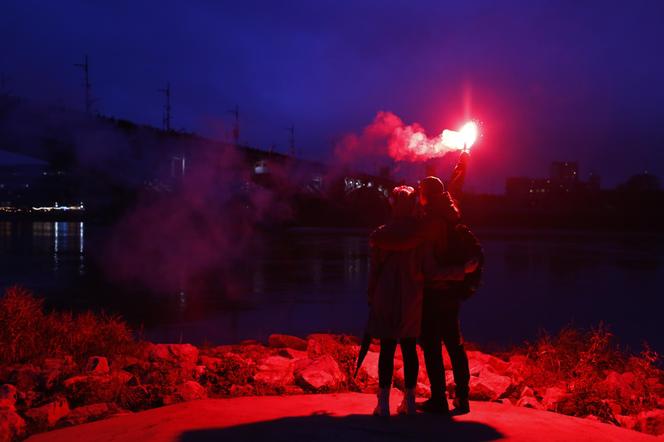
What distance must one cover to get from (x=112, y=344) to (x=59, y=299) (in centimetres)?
1188

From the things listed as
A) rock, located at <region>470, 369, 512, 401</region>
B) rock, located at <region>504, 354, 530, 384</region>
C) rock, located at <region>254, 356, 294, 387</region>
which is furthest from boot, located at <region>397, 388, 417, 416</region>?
rock, located at <region>504, 354, 530, 384</region>

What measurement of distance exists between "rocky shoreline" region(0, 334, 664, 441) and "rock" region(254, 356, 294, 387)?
0.5 inches

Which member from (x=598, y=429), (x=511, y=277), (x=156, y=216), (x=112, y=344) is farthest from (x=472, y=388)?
(x=156, y=216)

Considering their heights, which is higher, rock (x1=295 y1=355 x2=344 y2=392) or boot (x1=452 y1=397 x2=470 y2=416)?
boot (x1=452 y1=397 x2=470 y2=416)

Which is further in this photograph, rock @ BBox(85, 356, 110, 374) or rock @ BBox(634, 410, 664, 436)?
rock @ BBox(85, 356, 110, 374)

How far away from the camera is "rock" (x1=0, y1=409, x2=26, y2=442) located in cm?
484

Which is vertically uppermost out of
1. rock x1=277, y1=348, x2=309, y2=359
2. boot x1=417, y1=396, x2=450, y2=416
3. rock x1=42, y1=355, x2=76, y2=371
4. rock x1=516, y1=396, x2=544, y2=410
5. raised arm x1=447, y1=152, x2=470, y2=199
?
raised arm x1=447, y1=152, x2=470, y2=199

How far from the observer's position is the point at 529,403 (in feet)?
20.3

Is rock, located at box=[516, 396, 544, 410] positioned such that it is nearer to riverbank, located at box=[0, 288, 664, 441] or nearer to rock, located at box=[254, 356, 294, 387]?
riverbank, located at box=[0, 288, 664, 441]

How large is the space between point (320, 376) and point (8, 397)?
307 cm

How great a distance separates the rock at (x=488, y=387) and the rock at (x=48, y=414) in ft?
13.2

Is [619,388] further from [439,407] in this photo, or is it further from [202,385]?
[202,385]

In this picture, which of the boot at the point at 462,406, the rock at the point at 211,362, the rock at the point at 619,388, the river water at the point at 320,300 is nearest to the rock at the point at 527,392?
the rock at the point at 619,388

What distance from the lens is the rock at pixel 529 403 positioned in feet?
20.2
